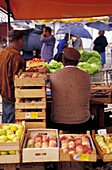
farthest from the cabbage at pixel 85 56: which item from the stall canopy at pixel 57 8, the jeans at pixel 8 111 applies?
the jeans at pixel 8 111

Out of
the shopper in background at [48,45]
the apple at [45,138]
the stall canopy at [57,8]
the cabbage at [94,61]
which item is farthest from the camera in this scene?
the shopper in background at [48,45]

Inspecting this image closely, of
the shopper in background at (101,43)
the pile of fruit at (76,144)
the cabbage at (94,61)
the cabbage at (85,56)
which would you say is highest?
the shopper in background at (101,43)

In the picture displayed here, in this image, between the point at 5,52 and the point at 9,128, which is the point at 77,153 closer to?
the point at 9,128

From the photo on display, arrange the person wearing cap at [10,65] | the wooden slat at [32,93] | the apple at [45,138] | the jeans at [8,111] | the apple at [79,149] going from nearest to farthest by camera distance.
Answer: the apple at [79,149], the apple at [45,138], the wooden slat at [32,93], the person wearing cap at [10,65], the jeans at [8,111]

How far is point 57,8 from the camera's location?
291 inches

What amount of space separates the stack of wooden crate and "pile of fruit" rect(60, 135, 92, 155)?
40 centimetres

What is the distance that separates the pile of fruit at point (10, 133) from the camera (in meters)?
3.33

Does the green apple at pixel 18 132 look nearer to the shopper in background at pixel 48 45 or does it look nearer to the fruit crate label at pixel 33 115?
the fruit crate label at pixel 33 115

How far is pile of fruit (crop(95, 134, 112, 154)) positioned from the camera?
3.25 meters

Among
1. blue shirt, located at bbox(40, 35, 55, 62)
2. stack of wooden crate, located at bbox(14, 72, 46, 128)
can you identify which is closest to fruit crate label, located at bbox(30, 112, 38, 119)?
stack of wooden crate, located at bbox(14, 72, 46, 128)

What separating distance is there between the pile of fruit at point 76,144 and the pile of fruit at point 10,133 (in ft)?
1.36

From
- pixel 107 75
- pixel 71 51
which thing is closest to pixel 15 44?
pixel 71 51

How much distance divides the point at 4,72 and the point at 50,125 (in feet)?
2.87

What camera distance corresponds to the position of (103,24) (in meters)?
13.0
